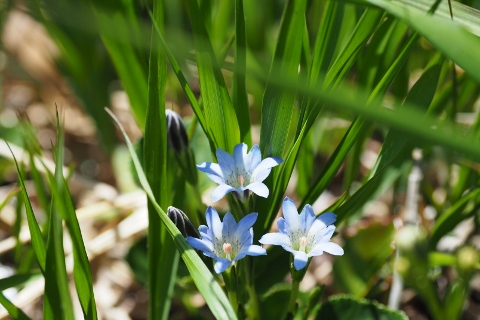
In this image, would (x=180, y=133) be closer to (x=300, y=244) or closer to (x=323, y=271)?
(x=300, y=244)

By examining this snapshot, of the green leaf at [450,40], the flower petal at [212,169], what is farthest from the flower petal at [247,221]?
the green leaf at [450,40]

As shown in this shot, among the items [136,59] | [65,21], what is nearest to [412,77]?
[136,59]

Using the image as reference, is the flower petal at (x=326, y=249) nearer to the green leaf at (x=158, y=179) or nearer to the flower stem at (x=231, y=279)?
the flower stem at (x=231, y=279)

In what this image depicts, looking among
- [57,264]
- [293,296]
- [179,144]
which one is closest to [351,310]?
[293,296]

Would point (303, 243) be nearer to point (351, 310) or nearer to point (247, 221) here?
point (247, 221)

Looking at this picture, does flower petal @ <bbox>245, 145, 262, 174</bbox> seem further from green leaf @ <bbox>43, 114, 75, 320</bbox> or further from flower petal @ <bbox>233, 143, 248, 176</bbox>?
green leaf @ <bbox>43, 114, 75, 320</bbox>
